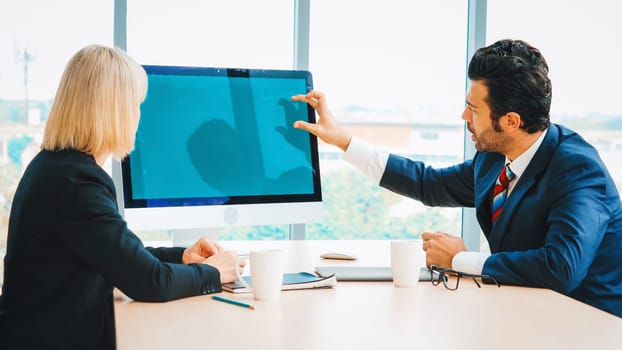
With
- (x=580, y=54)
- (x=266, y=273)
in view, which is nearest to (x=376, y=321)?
(x=266, y=273)

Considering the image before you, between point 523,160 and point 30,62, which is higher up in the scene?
point 30,62

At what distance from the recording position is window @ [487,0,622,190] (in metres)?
3.91

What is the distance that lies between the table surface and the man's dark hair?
0.65 meters

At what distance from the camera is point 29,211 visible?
137cm

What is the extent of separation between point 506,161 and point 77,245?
4.45 ft

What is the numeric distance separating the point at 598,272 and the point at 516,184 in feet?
1.09

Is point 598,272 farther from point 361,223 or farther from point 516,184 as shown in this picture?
point 361,223

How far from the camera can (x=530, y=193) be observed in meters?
1.87

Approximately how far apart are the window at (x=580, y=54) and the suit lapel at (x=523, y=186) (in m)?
2.09

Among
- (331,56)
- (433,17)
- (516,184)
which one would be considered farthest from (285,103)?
(433,17)

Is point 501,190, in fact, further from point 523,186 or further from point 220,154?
point 220,154

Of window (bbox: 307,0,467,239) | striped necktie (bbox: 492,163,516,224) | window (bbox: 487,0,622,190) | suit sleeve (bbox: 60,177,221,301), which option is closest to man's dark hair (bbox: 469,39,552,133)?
striped necktie (bbox: 492,163,516,224)

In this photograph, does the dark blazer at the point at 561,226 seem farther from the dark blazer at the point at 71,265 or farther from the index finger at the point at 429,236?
the dark blazer at the point at 71,265

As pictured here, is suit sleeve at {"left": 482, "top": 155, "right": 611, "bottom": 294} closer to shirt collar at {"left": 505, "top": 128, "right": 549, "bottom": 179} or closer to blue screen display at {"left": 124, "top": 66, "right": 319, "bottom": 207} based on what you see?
shirt collar at {"left": 505, "top": 128, "right": 549, "bottom": 179}
